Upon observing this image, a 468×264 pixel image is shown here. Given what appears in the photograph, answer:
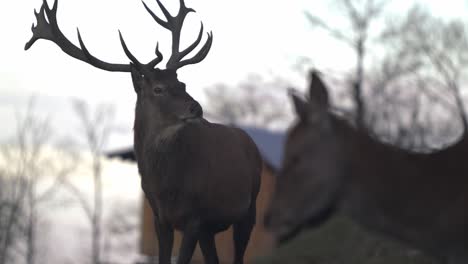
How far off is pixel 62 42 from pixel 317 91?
13.6ft

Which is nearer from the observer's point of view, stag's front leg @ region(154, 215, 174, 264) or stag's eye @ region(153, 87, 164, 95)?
stag's eye @ region(153, 87, 164, 95)

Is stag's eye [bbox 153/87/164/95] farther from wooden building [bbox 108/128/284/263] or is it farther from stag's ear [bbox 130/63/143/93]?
wooden building [bbox 108/128/284/263]

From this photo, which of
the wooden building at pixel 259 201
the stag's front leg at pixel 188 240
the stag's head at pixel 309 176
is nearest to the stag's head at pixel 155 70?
the stag's front leg at pixel 188 240

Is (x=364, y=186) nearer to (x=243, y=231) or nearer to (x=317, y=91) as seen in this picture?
(x=317, y=91)

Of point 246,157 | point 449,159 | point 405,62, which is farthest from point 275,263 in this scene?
point 405,62

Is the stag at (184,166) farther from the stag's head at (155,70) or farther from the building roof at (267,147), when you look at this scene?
the building roof at (267,147)

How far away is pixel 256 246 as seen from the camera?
20.6 m

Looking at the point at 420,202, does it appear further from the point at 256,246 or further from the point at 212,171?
the point at 256,246

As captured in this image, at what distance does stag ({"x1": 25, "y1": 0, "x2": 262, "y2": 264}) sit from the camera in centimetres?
681

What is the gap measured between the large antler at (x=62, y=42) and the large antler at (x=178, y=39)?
1.23ft

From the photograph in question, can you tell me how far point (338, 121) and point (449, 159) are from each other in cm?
94

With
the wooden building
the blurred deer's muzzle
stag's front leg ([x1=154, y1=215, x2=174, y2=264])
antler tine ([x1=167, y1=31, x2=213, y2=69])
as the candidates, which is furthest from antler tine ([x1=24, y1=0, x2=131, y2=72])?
the wooden building

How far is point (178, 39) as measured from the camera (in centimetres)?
834

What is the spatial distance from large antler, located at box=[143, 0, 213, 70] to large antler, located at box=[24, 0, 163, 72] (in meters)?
0.37
